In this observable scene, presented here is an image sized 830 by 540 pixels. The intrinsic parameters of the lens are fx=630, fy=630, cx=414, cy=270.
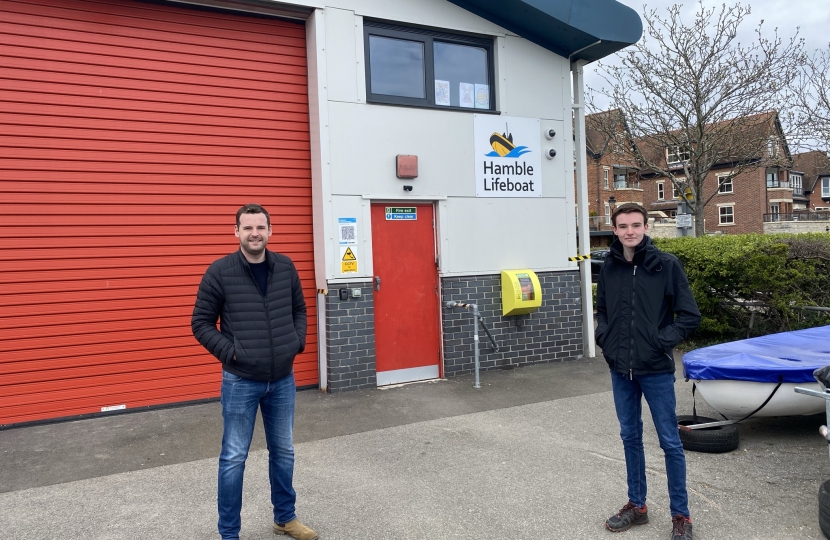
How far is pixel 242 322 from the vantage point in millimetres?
→ 3635

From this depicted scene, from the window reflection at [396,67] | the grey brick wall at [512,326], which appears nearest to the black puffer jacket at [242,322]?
the grey brick wall at [512,326]

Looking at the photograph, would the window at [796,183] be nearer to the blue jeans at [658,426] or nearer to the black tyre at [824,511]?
the black tyre at [824,511]

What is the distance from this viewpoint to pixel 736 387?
5266 mm

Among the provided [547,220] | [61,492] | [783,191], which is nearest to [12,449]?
[61,492]

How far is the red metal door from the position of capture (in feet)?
25.3

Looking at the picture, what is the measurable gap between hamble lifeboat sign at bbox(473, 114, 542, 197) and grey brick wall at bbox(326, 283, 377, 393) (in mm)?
2204

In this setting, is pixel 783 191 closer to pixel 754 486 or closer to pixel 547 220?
pixel 547 220

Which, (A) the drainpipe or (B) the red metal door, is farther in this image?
(A) the drainpipe

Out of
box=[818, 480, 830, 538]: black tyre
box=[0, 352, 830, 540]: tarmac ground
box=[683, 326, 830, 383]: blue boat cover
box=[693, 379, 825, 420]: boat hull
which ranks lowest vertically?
box=[0, 352, 830, 540]: tarmac ground

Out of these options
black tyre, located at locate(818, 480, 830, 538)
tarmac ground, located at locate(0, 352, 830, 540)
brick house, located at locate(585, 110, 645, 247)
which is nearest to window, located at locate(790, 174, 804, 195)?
brick house, located at locate(585, 110, 645, 247)

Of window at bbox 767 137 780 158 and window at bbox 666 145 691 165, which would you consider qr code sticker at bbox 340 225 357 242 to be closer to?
window at bbox 666 145 691 165

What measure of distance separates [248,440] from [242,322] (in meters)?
0.69

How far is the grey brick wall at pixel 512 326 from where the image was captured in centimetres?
809

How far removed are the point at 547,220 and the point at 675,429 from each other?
533 centimetres
